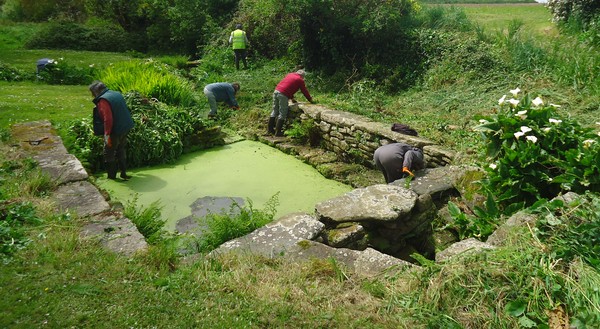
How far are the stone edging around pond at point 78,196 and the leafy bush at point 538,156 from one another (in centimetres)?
382

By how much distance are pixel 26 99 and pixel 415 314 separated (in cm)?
1098

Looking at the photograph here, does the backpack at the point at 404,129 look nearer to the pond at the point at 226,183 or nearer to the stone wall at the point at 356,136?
the stone wall at the point at 356,136

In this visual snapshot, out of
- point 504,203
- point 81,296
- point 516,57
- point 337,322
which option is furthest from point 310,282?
point 516,57

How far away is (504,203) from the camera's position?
5012 mm

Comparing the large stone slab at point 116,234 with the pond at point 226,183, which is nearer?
the large stone slab at point 116,234

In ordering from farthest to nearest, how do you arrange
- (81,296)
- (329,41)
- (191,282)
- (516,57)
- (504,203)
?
(329,41), (516,57), (504,203), (191,282), (81,296)

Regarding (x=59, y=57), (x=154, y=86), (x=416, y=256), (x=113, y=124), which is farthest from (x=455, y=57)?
(x=59, y=57)

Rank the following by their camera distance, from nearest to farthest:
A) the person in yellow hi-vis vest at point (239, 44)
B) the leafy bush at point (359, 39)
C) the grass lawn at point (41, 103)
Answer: the grass lawn at point (41, 103) → the leafy bush at point (359, 39) → the person in yellow hi-vis vest at point (239, 44)

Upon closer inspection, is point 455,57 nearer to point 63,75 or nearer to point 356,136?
point 356,136

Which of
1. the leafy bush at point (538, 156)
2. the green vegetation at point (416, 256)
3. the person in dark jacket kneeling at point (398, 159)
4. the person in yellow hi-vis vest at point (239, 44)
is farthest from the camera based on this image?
the person in yellow hi-vis vest at point (239, 44)

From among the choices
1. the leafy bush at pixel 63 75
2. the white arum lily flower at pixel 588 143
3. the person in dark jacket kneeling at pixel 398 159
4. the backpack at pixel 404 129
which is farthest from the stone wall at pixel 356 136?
the leafy bush at pixel 63 75

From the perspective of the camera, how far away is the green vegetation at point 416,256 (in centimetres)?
304

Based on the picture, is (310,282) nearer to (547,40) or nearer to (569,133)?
(569,133)

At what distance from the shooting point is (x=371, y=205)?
5.21m
